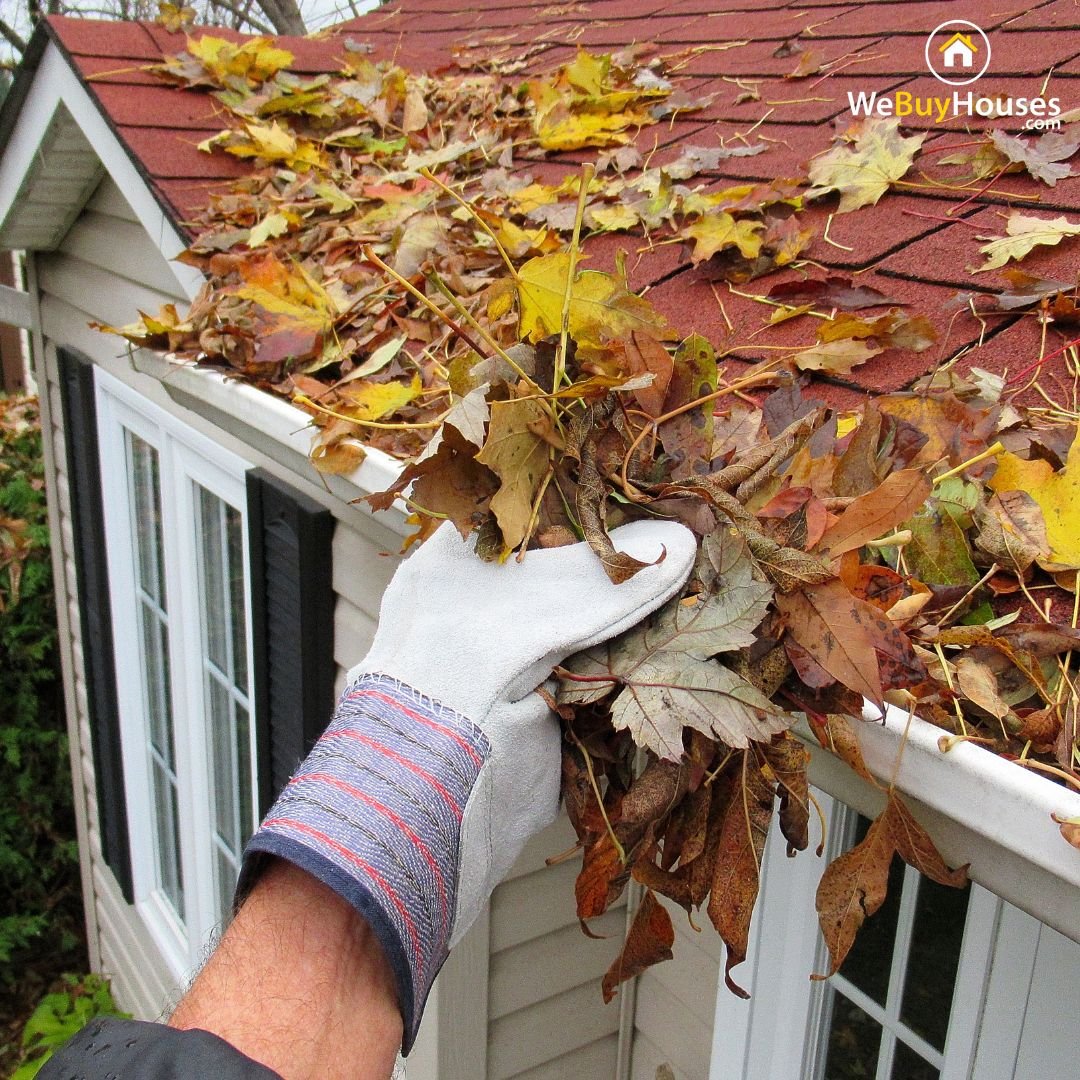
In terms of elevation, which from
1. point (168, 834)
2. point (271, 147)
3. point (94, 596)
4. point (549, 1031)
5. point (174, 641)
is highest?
point (271, 147)

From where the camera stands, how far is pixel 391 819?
98 centimetres

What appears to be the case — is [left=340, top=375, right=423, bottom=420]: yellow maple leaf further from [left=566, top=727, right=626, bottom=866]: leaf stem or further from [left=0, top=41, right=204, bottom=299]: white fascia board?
[left=0, top=41, right=204, bottom=299]: white fascia board

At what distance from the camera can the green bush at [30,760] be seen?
227 inches

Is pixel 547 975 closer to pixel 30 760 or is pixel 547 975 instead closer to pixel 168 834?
pixel 168 834

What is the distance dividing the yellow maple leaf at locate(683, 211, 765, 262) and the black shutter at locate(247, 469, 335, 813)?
1.12 meters

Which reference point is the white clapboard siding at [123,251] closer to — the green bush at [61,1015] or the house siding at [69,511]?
the house siding at [69,511]

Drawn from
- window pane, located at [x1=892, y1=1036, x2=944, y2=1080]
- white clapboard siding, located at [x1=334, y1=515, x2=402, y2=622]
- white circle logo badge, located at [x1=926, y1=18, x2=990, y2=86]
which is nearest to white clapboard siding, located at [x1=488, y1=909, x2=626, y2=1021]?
window pane, located at [x1=892, y1=1036, x2=944, y2=1080]

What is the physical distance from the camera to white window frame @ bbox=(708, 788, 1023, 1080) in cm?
160

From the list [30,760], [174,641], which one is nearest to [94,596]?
[174,641]

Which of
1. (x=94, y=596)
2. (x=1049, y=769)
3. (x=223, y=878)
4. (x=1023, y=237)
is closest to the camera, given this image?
(x=1049, y=769)

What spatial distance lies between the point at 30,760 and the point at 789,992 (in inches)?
214

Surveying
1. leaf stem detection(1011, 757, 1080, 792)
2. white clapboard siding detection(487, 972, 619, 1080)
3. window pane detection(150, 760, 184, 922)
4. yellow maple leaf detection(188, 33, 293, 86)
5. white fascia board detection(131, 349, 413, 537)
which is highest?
yellow maple leaf detection(188, 33, 293, 86)

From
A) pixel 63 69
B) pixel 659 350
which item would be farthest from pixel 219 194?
pixel 659 350

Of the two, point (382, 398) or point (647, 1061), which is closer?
point (382, 398)
